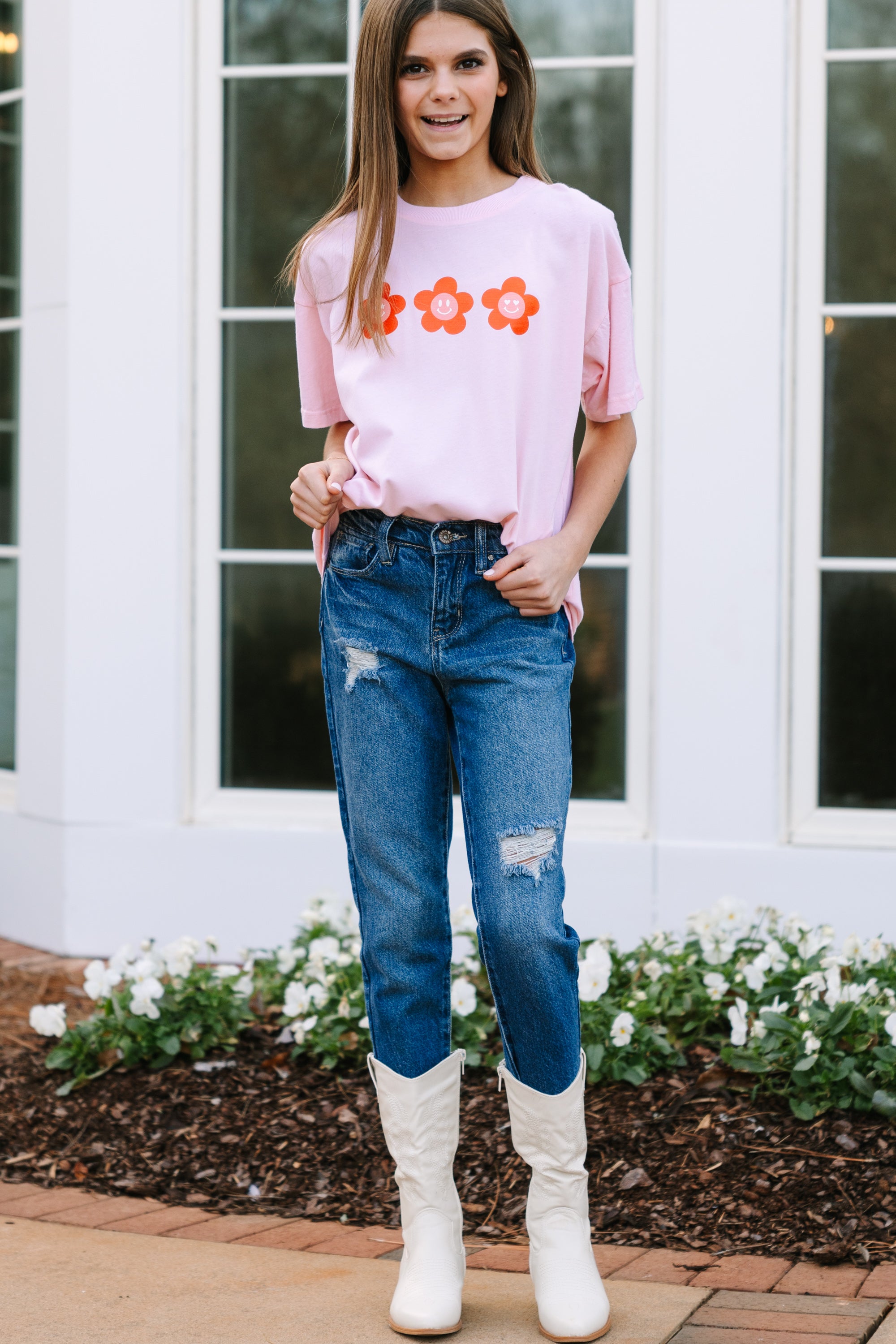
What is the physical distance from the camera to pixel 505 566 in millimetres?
2072

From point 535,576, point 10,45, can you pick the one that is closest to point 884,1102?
point 535,576

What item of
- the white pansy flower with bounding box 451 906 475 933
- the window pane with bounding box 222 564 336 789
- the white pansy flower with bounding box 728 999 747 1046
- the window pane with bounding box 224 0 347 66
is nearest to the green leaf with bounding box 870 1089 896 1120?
the white pansy flower with bounding box 728 999 747 1046

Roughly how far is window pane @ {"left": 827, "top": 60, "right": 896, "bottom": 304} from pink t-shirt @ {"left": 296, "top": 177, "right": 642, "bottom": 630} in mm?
2230

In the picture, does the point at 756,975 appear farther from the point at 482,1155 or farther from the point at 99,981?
the point at 99,981

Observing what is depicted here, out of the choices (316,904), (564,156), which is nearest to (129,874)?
(316,904)

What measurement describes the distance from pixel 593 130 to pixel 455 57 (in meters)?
2.32

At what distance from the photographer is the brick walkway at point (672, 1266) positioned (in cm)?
216

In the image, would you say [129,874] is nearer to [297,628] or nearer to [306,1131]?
[297,628]

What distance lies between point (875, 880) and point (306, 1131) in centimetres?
185

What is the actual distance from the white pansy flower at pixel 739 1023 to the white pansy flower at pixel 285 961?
1091 millimetres

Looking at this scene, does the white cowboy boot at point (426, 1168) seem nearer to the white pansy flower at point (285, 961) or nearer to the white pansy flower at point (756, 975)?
the white pansy flower at point (756, 975)

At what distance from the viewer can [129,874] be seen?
4.48 meters

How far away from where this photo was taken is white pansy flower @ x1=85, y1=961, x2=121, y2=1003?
345cm

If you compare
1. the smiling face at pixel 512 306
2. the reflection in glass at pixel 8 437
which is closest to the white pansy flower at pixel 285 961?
the reflection in glass at pixel 8 437
